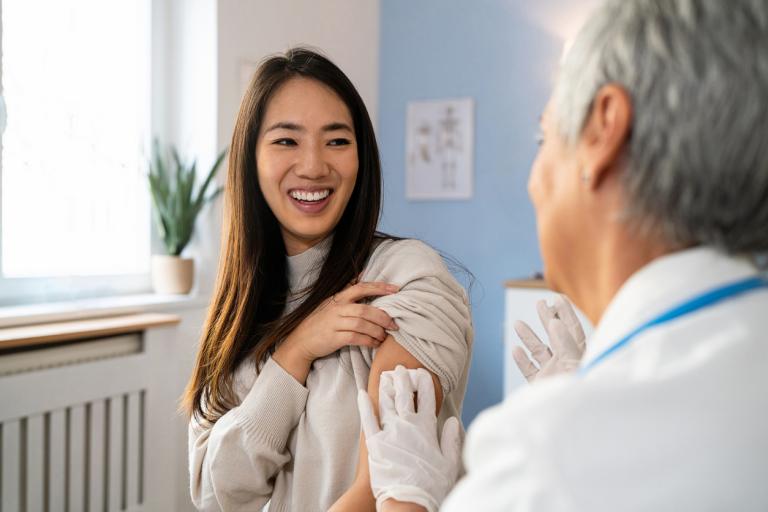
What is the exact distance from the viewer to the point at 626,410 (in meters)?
0.50

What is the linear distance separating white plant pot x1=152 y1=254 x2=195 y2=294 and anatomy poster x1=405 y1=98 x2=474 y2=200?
1.55 m

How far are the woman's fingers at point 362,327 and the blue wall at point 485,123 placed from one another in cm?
257

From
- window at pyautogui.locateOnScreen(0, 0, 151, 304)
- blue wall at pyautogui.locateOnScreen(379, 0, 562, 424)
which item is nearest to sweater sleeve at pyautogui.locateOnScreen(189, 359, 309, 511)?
window at pyautogui.locateOnScreen(0, 0, 151, 304)

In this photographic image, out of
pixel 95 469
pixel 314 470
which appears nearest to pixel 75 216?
pixel 95 469

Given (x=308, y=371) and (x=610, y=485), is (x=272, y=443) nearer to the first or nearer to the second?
(x=308, y=371)

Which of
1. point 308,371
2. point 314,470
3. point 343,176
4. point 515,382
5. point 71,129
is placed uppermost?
point 71,129

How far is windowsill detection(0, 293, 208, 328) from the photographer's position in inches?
88.0

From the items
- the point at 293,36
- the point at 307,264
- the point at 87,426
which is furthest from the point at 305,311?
the point at 293,36

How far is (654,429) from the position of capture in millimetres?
491

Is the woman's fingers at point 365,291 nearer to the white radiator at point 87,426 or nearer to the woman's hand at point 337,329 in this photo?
the woman's hand at point 337,329

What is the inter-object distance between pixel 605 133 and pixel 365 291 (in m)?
0.72

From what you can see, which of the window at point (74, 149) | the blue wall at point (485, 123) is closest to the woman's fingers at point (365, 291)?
the window at point (74, 149)

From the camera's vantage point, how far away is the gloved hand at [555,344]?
3.53ft

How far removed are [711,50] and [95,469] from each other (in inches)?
90.7
